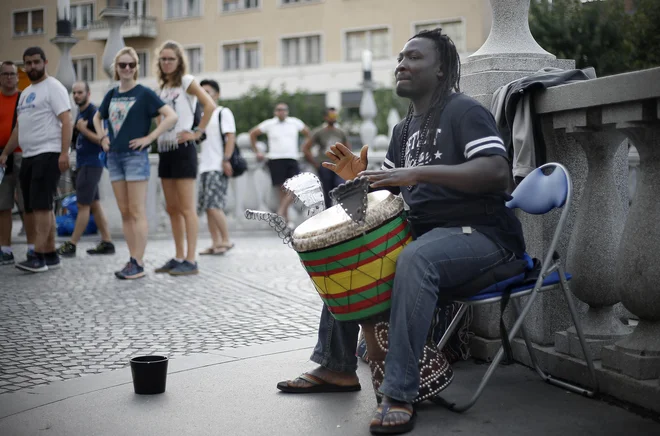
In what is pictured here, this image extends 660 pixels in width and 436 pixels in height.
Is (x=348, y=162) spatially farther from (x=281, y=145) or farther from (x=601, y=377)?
(x=281, y=145)

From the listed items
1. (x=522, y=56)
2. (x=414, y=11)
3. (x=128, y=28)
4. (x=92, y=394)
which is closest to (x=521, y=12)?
(x=522, y=56)

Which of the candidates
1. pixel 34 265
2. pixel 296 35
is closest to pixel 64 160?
pixel 34 265

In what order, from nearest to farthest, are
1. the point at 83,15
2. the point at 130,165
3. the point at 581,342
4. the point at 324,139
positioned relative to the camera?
the point at 581,342
the point at 130,165
the point at 324,139
the point at 83,15

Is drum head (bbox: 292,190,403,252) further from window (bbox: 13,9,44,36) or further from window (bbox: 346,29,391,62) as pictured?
window (bbox: 346,29,391,62)

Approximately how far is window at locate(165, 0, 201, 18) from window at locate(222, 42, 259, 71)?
2.47 m

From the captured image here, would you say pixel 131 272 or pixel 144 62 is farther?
pixel 144 62

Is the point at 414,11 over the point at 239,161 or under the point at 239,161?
over

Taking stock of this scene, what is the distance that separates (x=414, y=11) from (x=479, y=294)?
40.7 m

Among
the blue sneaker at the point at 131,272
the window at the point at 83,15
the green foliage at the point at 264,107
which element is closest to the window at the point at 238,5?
the green foliage at the point at 264,107

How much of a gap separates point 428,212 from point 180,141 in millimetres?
4829

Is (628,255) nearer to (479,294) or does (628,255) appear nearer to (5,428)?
(479,294)

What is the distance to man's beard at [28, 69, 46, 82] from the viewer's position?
8.40 m

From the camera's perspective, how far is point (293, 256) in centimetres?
1053

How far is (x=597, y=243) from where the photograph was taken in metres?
4.00
